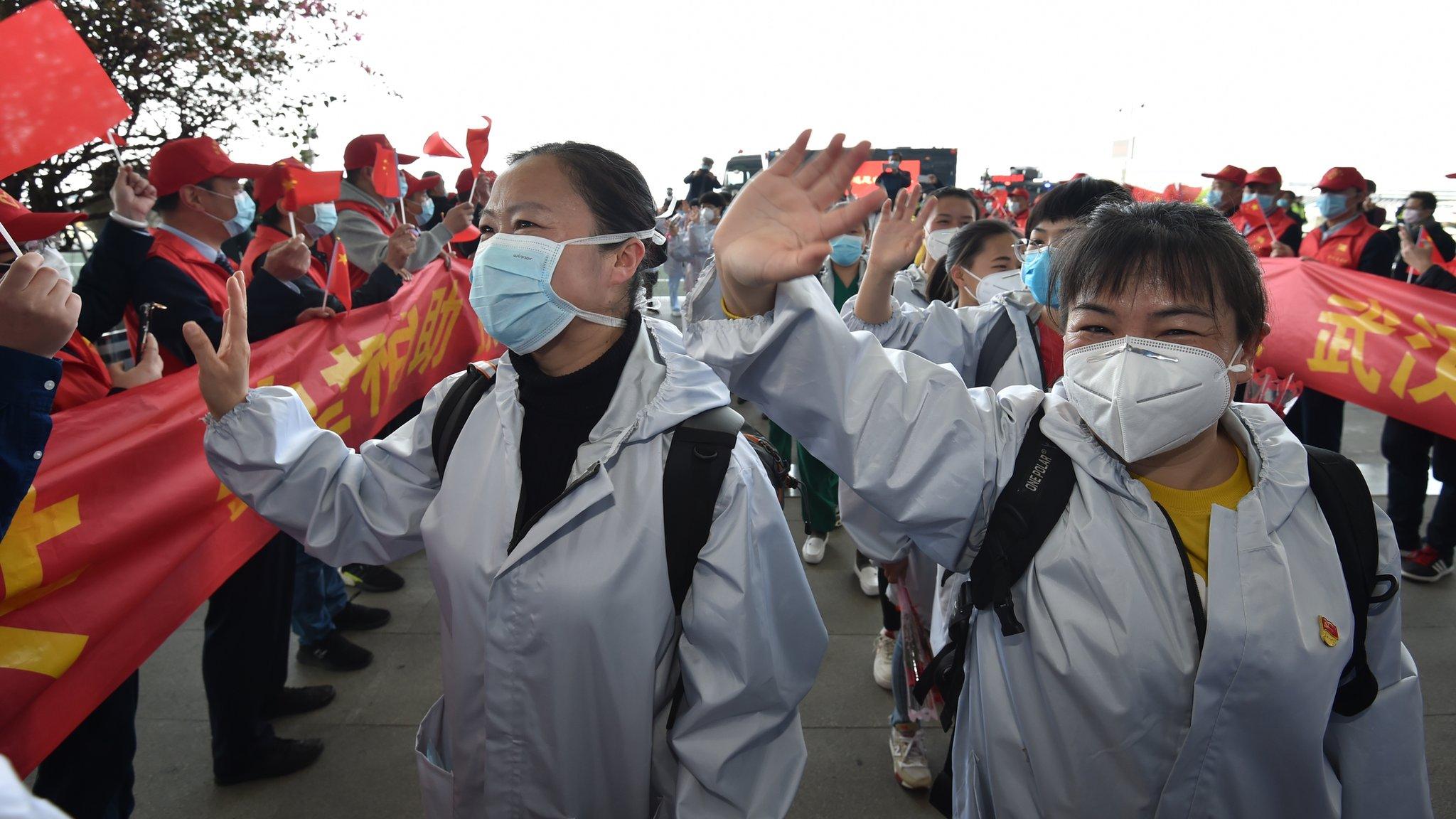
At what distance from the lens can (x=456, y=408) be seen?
67.2 inches

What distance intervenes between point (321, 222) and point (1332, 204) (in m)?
7.10

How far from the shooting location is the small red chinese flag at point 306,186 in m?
3.34

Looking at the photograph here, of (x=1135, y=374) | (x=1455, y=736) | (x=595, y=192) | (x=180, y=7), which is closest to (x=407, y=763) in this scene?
(x=595, y=192)

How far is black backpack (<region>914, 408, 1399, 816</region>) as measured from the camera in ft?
4.46

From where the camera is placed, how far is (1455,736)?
3.07 metres

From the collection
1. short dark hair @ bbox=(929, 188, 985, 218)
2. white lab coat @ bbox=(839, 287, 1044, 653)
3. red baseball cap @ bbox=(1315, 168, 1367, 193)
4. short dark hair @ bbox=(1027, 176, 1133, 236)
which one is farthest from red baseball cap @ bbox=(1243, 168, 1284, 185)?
white lab coat @ bbox=(839, 287, 1044, 653)

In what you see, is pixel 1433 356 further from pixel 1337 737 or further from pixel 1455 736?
pixel 1337 737

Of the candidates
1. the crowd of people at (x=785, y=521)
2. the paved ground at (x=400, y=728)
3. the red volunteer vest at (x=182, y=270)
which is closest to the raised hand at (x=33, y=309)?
the crowd of people at (x=785, y=521)

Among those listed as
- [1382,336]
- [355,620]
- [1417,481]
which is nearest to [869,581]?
[355,620]

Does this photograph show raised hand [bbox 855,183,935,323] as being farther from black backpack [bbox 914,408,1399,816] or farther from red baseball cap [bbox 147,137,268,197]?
red baseball cap [bbox 147,137,268,197]

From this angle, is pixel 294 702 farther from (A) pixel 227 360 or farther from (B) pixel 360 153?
(B) pixel 360 153

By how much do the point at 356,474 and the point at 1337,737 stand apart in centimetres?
205

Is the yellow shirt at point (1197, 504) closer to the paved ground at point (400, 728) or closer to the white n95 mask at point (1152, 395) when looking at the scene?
the white n95 mask at point (1152, 395)

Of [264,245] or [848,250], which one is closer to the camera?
[264,245]
